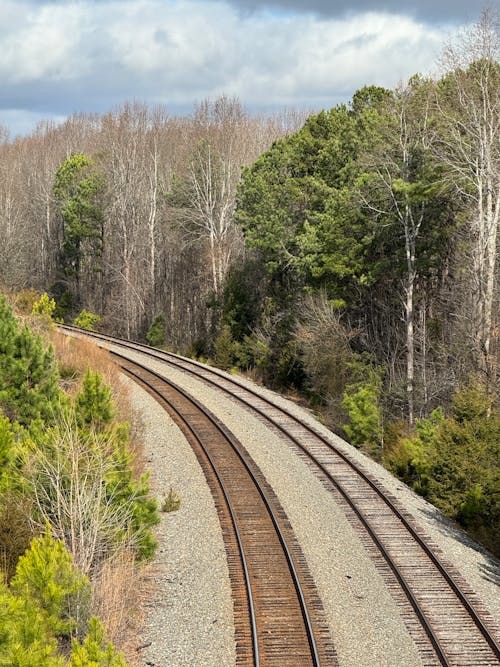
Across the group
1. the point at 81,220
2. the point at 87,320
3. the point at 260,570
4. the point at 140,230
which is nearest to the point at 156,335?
the point at 87,320

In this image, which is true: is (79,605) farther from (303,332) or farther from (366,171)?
(366,171)

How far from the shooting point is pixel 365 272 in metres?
31.8

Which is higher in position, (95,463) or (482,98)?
(482,98)

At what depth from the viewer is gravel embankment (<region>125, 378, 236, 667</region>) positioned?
11.2 meters

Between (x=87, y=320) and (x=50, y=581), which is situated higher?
(x=87, y=320)

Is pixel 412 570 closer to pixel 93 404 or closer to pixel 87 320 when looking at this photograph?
pixel 93 404

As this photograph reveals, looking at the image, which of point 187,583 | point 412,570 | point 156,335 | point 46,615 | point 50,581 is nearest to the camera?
point 50,581

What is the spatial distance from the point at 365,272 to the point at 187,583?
823 inches

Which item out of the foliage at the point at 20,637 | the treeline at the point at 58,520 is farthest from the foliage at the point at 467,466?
the foliage at the point at 20,637

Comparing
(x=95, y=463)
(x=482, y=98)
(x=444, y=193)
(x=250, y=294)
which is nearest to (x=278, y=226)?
(x=250, y=294)

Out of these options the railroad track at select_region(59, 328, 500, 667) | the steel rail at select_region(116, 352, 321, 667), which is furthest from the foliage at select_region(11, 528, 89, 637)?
the railroad track at select_region(59, 328, 500, 667)

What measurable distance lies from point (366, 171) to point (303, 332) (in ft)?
26.0

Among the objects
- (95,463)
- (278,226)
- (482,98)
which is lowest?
(95,463)

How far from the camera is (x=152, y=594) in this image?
12969 millimetres
